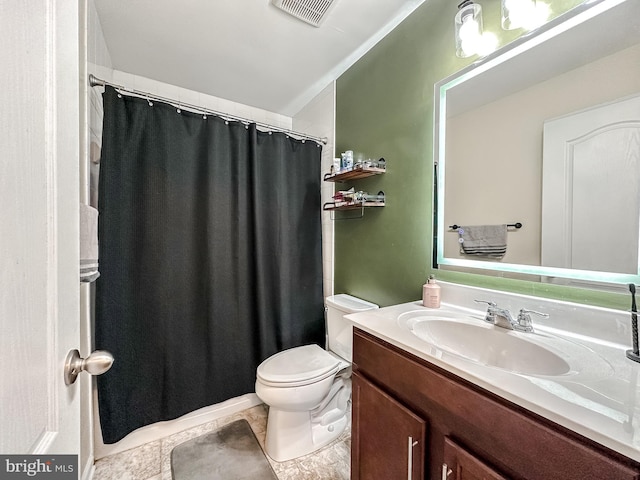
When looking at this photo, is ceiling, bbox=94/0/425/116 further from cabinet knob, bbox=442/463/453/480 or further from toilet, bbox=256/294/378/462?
cabinet knob, bbox=442/463/453/480

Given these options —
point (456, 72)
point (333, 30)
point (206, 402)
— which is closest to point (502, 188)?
point (456, 72)

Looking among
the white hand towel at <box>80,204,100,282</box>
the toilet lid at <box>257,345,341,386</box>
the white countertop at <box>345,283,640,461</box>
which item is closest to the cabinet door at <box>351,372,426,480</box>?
the white countertop at <box>345,283,640,461</box>

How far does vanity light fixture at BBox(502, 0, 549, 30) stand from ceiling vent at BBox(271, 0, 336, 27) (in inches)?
30.4

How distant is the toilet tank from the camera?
152 centimetres

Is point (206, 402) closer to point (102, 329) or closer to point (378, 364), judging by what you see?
point (102, 329)

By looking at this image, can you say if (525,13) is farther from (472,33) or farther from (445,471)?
(445,471)

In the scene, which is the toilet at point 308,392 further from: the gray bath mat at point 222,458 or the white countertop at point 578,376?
the white countertop at point 578,376

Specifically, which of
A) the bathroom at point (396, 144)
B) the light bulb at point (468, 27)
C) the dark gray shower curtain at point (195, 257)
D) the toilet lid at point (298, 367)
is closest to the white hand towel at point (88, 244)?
the bathroom at point (396, 144)

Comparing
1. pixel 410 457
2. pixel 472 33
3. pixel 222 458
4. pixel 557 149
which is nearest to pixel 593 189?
pixel 557 149

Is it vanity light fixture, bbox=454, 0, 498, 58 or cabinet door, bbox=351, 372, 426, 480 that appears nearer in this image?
cabinet door, bbox=351, 372, 426, 480

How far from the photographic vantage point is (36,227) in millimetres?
369

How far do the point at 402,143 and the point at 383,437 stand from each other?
51.9 inches

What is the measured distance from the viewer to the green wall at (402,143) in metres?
1.18

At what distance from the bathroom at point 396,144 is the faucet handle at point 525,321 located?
0.25 feet
